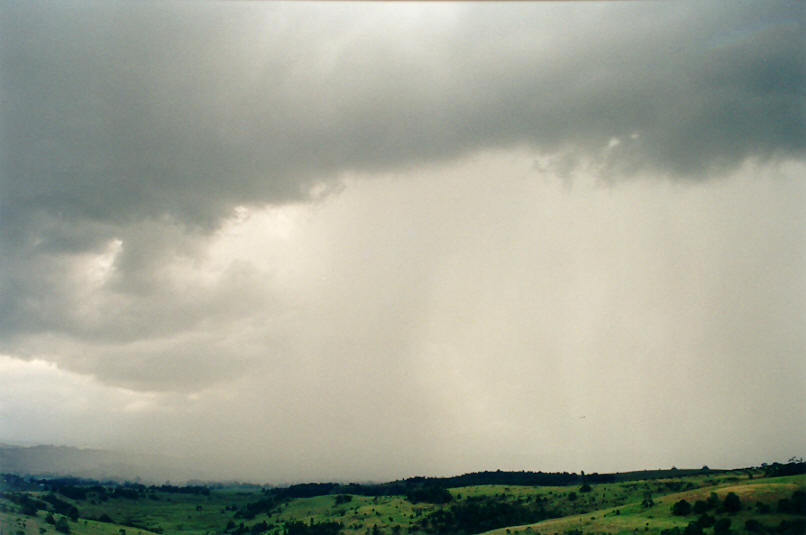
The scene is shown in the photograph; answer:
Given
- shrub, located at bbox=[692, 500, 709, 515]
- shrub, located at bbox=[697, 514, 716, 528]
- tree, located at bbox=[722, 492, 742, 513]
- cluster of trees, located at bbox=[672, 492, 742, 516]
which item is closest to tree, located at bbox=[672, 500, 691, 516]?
cluster of trees, located at bbox=[672, 492, 742, 516]

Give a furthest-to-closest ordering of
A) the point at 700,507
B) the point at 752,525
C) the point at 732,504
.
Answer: the point at 700,507, the point at 732,504, the point at 752,525

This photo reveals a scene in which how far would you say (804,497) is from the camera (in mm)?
126500

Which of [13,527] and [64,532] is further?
[64,532]

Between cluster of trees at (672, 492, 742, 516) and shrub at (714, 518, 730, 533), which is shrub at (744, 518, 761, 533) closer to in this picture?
shrub at (714, 518, 730, 533)

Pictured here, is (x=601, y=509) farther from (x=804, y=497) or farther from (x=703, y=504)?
(x=804, y=497)

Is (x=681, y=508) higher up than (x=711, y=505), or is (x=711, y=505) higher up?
(x=711, y=505)

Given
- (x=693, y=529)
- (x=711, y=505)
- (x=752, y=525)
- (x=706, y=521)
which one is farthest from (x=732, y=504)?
(x=693, y=529)

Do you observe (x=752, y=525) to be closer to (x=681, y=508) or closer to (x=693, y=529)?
(x=693, y=529)

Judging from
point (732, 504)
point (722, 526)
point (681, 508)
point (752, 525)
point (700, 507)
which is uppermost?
point (732, 504)

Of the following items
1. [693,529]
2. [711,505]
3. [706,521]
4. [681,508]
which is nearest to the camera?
[693,529]

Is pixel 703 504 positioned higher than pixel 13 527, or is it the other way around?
pixel 703 504

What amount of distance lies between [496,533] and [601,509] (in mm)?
53628

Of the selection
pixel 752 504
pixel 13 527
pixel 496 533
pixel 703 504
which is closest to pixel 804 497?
pixel 752 504

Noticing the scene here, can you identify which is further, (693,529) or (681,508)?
(681,508)
